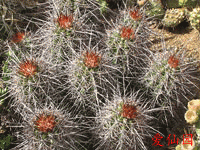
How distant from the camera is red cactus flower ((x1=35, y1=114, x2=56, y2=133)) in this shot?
2.02 metres

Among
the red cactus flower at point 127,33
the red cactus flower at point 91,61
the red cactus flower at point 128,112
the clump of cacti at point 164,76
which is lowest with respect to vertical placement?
the red cactus flower at point 128,112

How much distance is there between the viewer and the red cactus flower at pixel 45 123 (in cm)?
202

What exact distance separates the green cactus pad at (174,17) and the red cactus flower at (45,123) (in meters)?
3.00

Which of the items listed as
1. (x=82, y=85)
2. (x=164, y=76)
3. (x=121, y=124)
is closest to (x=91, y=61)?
(x=82, y=85)

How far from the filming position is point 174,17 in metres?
4.18

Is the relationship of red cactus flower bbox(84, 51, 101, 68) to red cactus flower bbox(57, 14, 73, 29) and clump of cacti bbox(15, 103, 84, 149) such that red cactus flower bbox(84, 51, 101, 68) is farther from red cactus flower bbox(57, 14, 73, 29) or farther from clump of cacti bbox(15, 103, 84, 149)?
clump of cacti bbox(15, 103, 84, 149)

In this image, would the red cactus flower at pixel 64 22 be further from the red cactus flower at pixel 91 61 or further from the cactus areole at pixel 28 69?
the cactus areole at pixel 28 69

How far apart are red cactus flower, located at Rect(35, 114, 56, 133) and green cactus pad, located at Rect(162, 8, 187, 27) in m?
3.00

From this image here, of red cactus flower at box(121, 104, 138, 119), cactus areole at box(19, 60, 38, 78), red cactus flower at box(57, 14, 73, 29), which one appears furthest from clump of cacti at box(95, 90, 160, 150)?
red cactus flower at box(57, 14, 73, 29)

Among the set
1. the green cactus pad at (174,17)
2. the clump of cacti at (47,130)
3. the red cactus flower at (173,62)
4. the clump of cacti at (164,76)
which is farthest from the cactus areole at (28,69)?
the green cactus pad at (174,17)

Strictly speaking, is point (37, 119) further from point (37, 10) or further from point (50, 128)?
point (37, 10)

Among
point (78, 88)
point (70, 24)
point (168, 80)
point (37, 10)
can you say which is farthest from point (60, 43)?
point (37, 10)

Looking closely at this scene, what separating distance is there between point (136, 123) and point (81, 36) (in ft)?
3.92

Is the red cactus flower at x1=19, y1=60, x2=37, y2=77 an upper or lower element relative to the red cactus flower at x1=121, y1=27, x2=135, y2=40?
lower
